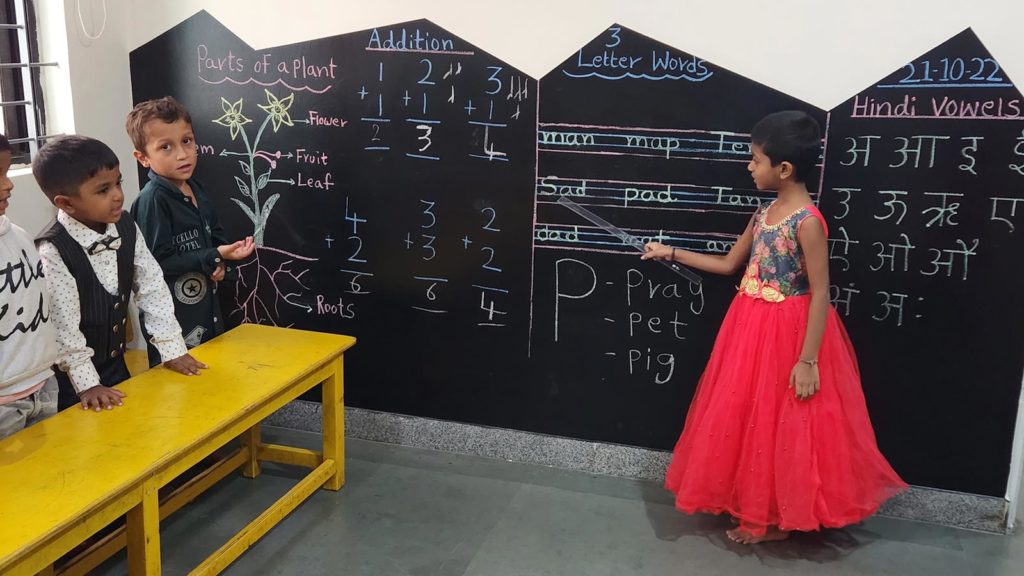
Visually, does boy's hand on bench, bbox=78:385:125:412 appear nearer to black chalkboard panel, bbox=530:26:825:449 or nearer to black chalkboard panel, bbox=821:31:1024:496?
black chalkboard panel, bbox=530:26:825:449

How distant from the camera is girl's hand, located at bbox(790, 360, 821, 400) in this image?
2848 millimetres

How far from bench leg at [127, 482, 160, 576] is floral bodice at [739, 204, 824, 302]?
1.93 m

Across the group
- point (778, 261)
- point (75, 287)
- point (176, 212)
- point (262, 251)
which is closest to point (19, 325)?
point (75, 287)

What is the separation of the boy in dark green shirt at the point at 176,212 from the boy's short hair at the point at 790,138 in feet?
5.78

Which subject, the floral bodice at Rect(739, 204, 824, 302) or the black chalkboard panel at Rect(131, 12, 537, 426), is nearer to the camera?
the floral bodice at Rect(739, 204, 824, 302)

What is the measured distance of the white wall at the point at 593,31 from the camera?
290cm

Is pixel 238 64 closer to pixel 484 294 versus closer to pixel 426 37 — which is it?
pixel 426 37

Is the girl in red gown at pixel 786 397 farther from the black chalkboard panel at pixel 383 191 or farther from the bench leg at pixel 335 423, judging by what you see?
the bench leg at pixel 335 423

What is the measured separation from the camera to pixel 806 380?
112 inches

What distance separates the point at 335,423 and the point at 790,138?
1.86 meters

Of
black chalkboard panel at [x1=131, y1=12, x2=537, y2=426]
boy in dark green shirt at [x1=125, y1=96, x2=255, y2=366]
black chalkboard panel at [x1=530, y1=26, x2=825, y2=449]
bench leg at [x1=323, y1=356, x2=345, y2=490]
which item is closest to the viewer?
boy in dark green shirt at [x1=125, y1=96, x2=255, y2=366]

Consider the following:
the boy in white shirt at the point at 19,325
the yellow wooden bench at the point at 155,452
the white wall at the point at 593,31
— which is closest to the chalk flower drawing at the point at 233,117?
the white wall at the point at 593,31

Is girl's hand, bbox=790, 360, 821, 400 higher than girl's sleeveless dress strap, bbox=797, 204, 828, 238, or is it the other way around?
girl's sleeveless dress strap, bbox=797, 204, 828, 238

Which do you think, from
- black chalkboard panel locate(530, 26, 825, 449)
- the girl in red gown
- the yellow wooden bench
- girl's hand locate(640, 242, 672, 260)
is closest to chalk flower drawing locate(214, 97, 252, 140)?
the yellow wooden bench
